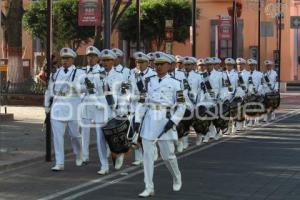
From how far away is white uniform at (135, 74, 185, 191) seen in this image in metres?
9.94

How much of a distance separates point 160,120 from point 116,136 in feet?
7.66

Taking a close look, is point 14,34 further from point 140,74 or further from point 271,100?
point 140,74

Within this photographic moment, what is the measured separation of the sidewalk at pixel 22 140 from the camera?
44.1ft

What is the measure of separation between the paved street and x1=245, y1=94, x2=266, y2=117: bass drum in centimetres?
552

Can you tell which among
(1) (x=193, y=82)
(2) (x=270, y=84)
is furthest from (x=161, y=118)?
(2) (x=270, y=84)

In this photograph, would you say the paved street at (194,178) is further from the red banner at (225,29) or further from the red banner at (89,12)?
the red banner at (225,29)

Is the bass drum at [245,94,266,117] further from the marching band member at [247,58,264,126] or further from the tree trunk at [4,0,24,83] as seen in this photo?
the tree trunk at [4,0,24,83]

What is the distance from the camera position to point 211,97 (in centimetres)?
1761

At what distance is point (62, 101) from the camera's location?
12547 millimetres

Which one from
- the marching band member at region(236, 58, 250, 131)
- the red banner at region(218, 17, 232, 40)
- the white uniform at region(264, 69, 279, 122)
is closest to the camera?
the marching band member at region(236, 58, 250, 131)

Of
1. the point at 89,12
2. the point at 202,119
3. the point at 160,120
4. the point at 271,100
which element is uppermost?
the point at 89,12

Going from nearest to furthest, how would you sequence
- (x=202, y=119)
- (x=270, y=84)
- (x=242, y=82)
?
(x=202, y=119), (x=242, y=82), (x=270, y=84)

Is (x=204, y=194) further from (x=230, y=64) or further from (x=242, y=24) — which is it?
(x=242, y=24)

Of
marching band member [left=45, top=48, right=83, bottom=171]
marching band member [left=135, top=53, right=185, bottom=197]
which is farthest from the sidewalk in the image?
marching band member [left=135, top=53, right=185, bottom=197]
